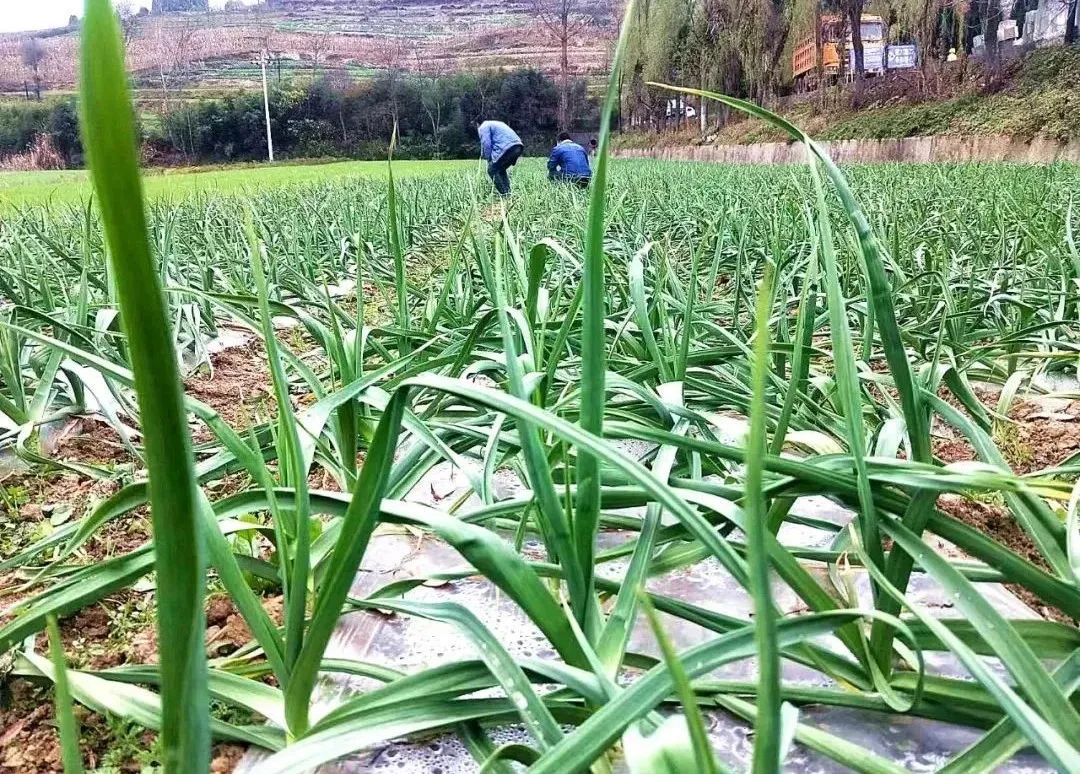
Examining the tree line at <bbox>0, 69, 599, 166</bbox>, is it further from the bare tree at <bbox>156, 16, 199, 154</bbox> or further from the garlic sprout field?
the garlic sprout field

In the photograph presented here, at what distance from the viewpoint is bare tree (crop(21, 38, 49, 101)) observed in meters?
16.6

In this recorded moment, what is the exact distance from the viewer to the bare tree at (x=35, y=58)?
16.6 m

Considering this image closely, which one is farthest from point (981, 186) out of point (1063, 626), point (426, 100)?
point (426, 100)

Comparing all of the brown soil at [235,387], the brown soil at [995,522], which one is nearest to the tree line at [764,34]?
the brown soil at [235,387]

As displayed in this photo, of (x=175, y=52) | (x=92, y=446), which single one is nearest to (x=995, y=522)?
(x=92, y=446)

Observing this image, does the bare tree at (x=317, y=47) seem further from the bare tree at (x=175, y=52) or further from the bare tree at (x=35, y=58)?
the bare tree at (x=35, y=58)

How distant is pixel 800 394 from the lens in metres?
0.87

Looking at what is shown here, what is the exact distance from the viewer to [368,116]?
94.4ft

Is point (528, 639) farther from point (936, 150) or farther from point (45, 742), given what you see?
point (936, 150)

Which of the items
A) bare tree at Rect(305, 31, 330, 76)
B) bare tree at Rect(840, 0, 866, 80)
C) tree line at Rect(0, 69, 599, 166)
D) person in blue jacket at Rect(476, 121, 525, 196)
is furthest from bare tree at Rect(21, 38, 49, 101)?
bare tree at Rect(305, 31, 330, 76)

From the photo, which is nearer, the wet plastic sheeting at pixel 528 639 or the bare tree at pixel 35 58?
the wet plastic sheeting at pixel 528 639

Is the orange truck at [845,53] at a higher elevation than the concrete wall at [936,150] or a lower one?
higher

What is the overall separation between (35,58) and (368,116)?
13.4 metres

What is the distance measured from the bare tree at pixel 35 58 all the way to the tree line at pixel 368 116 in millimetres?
510
